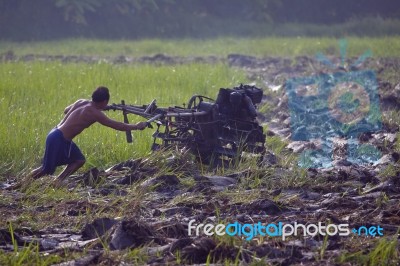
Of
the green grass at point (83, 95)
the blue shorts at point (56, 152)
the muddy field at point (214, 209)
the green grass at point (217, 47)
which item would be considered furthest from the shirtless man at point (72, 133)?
the green grass at point (217, 47)

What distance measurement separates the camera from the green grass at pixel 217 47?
19.9 meters

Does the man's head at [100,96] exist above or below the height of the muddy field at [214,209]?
above

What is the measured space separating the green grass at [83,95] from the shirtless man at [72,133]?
529mm

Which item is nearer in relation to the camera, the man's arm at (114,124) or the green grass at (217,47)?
the man's arm at (114,124)

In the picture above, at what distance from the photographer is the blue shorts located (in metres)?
6.70

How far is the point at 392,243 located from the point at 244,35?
2355 centimetres

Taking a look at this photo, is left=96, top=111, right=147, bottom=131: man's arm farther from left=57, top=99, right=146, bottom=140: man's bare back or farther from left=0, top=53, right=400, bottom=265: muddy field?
left=0, top=53, right=400, bottom=265: muddy field

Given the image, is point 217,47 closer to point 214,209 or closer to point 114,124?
point 114,124

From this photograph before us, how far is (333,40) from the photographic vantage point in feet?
73.5

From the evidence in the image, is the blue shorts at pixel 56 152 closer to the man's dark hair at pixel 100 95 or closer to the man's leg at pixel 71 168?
the man's leg at pixel 71 168

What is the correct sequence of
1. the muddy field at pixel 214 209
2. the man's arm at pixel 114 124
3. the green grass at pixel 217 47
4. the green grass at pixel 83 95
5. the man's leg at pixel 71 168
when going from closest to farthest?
the muddy field at pixel 214 209, the man's arm at pixel 114 124, the man's leg at pixel 71 168, the green grass at pixel 83 95, the green grass at pixel 217 47

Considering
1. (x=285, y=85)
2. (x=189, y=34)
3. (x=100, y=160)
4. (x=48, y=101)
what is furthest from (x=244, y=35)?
(x=100, y=160)

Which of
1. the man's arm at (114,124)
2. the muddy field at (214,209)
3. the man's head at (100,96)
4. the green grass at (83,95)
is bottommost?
the muddy field at (214,209)

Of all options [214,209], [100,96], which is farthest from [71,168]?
[214,209]
